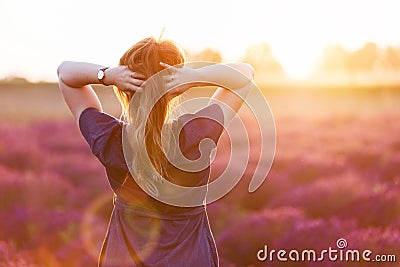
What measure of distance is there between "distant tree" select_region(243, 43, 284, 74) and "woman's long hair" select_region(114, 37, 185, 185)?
33.0 meters

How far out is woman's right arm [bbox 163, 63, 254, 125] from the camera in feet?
6.77

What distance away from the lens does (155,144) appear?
6.58 ft

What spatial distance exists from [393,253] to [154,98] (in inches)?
118

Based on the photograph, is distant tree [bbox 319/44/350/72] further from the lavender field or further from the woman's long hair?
the woman's long hair

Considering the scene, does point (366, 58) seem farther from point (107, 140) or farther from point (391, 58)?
point (107, 140)

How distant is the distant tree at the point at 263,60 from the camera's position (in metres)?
35.4

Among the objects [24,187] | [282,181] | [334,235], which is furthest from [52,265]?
[282,181]

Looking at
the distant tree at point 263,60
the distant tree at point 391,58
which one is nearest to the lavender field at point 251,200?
the distant tree at point 263,60

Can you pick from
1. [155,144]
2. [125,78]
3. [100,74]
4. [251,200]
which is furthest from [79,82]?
[251,200]

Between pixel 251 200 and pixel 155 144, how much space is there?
574 cm

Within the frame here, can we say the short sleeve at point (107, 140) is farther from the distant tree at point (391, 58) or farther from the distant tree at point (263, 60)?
the distant tree at point (391, 58)

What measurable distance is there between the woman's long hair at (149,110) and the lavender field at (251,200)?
207 centimetres

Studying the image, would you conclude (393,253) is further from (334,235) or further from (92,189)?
(92,189)

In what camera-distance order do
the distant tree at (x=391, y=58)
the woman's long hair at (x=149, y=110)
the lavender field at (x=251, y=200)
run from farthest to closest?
the distant tree at (x=391, y=58) < the lavender field at (x=251, y=200) < the woman's long hair at (x=149, y=110)
